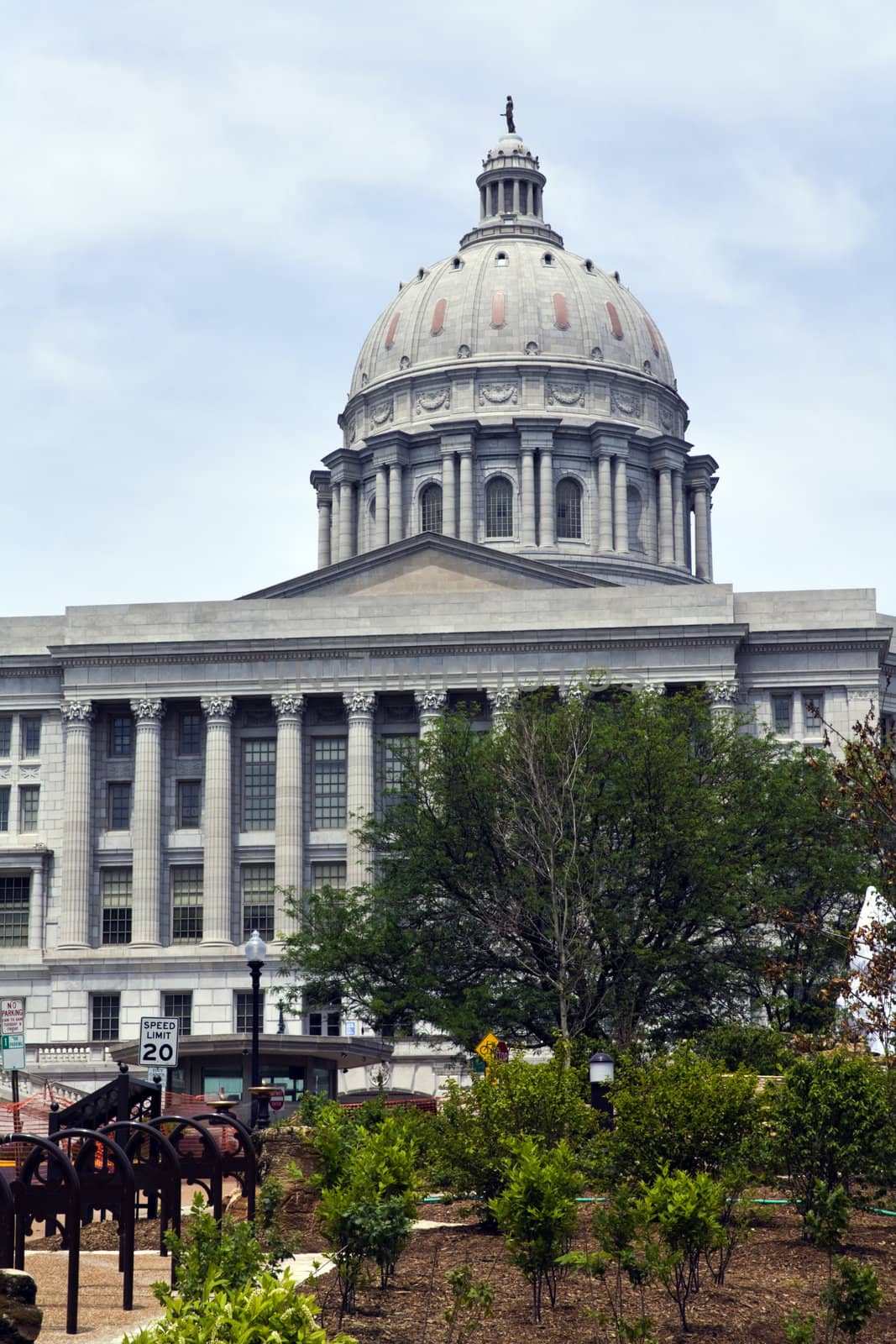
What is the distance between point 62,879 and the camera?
76.4 metres

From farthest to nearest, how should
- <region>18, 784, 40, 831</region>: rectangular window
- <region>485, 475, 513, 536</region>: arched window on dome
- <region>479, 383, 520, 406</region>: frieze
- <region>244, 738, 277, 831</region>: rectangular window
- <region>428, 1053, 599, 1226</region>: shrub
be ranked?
<region>479, 383, 520, 406</region>: frieze → <region>485, 475, 513, 536</region>: arched window on dome → <region>18, 784, 40, 831</region>: rectangular window → <region>244, 738, 277, 831</region>: rectangular window → <region>428, 1053, 599, 1226</region>: shrub

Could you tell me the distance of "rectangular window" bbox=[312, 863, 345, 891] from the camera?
7569cm

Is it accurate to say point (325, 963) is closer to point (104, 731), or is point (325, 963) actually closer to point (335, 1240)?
point (104, 731)

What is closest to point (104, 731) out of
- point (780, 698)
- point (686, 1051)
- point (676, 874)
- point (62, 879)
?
point (62, 879)

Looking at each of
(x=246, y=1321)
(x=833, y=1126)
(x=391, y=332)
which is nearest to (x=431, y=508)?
(x=391, y=332)

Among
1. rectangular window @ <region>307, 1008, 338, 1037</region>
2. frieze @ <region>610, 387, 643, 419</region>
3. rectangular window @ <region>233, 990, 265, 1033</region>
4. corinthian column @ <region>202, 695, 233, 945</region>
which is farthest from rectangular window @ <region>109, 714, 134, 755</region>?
frieze @ <region>610, 387, 643, 419</region>

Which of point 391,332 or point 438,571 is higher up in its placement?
point 391,332

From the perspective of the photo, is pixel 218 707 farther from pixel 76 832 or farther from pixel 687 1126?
pixel 687 1126

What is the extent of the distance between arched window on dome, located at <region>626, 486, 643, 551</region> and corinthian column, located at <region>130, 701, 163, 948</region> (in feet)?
115

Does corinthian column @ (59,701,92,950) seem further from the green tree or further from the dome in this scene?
the dome

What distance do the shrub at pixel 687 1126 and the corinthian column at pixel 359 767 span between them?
49769mm

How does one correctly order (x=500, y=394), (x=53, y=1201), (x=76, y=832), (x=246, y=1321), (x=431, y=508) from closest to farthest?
1. (x=246, y=1321)
2. (x=53, y=1201)
3. (x=76, y=832)
4. (x=431, y=508)
5. (x=500, y=394)

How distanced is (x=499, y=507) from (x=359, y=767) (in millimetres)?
31148

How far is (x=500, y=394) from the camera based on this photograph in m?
107
